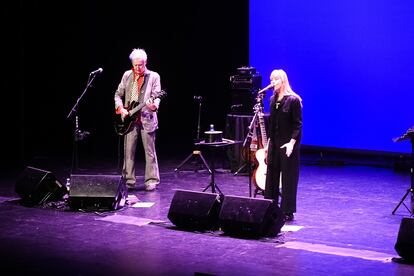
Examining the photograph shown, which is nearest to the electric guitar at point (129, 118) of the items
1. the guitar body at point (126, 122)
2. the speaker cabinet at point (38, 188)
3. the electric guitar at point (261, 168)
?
the guitar body at point (126, 122)

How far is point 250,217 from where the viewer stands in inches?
310

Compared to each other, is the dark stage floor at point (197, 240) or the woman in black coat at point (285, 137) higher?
the woman in black coat at point (285, 137)

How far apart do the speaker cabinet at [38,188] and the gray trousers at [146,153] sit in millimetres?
1084

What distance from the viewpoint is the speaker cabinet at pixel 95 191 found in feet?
30.3

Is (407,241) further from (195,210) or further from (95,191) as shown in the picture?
(95,191)

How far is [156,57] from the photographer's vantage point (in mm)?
15523

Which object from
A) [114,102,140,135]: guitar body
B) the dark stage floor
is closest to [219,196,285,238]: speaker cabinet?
the dark stage floor

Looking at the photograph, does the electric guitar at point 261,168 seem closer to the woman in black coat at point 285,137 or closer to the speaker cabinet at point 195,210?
the woman in black coat at point 285,137

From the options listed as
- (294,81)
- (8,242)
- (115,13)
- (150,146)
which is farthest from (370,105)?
(8,242)

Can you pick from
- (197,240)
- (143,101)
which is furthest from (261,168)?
(197,240)

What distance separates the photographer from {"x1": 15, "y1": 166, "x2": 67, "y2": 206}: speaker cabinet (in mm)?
9617

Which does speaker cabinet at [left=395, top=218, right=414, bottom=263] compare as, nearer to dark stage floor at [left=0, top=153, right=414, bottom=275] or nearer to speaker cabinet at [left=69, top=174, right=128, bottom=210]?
dark stage floor at [left=0, top=153, right=414, bottom=275]

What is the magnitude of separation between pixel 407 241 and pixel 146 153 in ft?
14.7

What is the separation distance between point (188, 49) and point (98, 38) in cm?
174
